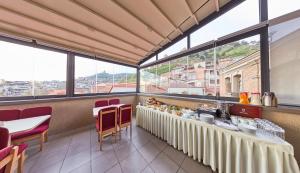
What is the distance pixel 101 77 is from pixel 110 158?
3.15m

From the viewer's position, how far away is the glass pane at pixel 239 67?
2160 millimetres

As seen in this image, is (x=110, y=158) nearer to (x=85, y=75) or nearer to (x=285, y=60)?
(x=85, y=75)

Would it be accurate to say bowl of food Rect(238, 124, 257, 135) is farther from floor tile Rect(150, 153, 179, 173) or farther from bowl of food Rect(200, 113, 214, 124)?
floor tile Rect(150, 153, 179, 173)

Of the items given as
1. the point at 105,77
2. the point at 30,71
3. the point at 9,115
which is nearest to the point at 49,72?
the point at 30,71

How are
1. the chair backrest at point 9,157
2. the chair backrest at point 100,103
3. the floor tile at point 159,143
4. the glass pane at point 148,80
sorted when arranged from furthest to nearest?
the glass pane at point 148,80 → the chair backrest at point 100,103 → the floor tile at point 159,143 → the chair backrest at point 9,157

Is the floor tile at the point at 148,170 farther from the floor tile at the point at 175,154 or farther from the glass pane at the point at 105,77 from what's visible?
the glass pane at the point at 105,77

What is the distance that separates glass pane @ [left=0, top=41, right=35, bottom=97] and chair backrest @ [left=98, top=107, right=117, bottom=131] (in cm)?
214

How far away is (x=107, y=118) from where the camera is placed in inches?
103

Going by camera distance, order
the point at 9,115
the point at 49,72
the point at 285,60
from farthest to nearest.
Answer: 1. the point at 49,72
2. the point at 9,115
3. the point at 285,60

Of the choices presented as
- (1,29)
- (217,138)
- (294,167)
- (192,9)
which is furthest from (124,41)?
(294,167)

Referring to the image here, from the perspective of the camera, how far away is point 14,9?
2018mm

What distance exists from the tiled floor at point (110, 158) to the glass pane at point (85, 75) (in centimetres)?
167

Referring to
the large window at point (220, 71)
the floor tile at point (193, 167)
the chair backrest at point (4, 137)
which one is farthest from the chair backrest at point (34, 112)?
the large window at point (220, 71)

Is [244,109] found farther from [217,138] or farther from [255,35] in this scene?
[255,35]
